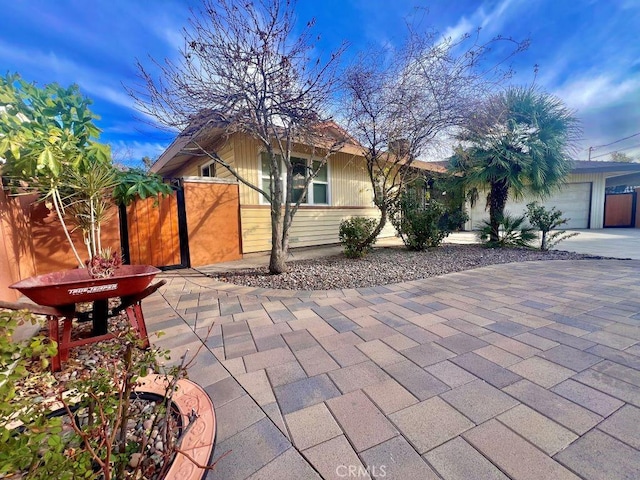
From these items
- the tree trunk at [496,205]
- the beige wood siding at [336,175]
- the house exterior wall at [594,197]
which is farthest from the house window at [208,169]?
the house exterior wall at [594,197]

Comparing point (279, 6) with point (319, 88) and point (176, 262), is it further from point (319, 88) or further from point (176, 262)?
point (176, 262)

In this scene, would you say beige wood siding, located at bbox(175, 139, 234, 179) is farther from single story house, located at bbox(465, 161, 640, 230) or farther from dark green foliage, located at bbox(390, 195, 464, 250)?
single story house, located at bbox(465, 161, 640, 230)

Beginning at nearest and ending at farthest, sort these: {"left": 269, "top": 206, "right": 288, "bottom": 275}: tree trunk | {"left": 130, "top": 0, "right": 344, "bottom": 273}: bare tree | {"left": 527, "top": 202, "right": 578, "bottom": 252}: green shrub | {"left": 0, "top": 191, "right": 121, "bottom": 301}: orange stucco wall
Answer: {"left": 0, "top": 191, "right": 121, "bottom": 301}: orange stucco wall, {"left": 130, "top": 0, "right": 344, "bottom": 273}: bare tree, {"left": 269, "top": 206, "right": 288, "bottom": 275}: tree trunk, {"left": 527, "top": 202, "right": 578, "bottom": 252}: green shrub

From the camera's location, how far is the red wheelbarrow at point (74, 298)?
1.75 metres

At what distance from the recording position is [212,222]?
5750 millimetres

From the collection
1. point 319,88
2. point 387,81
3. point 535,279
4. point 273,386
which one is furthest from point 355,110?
point 273,386

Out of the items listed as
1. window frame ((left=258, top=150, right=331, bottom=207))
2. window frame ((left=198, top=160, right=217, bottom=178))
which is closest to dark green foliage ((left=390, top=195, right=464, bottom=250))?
window frame ((left=258, top=150, right=331, bottom=207))

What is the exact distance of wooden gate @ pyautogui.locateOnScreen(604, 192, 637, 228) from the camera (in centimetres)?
1395

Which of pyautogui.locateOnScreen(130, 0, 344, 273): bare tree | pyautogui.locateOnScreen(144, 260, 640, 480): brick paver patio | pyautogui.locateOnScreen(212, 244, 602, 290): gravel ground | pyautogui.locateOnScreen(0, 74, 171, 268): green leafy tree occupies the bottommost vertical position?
pyautogui.locateOnScreen(144, 260, 640, 480): brick paver patio

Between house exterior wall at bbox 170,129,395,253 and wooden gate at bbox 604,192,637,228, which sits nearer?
house exterior wall at bbox 170,129,395,253

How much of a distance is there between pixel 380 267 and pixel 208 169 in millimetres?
5906

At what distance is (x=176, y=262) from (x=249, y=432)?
15.7 ft

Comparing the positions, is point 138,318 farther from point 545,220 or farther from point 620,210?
point 620,210

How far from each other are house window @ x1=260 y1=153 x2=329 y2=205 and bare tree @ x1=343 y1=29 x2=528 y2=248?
197cm
